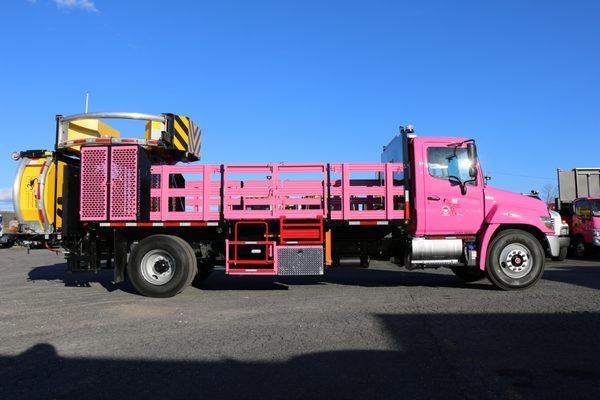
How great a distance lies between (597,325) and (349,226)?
4.46 meters

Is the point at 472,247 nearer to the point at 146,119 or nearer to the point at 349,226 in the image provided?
the point at 349,226

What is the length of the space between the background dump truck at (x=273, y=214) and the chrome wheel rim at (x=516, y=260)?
2cm

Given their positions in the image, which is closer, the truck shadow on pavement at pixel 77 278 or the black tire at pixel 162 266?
the black tire at pixel 162 266

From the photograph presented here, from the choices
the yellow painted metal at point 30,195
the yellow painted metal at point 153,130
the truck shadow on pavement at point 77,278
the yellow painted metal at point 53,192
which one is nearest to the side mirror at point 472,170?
the yellow painted metal at point 153,130

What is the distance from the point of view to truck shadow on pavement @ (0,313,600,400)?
14.0 feet

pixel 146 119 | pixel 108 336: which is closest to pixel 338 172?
pixel 146 119

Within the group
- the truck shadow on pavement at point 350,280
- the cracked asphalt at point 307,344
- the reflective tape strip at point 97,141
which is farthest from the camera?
the truck shadow on pavement at point 350,280

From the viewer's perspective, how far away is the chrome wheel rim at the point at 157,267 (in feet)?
31.7

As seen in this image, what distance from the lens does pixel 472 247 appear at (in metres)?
9.87

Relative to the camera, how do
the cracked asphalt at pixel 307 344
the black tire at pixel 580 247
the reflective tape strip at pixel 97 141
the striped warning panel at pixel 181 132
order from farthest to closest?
the black tire at pixel 580 247
the striped warning panel at pixel 181 132
the reflective tape strip at pixel 97 141
the cracked asphalt at pixel 307 344

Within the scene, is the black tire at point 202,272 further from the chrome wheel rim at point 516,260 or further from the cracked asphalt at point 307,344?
the chrome wheel rim at point 516,260

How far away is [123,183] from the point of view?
31.4 feet

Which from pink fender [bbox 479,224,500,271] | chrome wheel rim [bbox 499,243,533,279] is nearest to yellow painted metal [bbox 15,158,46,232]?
pink fender [bbox 479,224,500,271]

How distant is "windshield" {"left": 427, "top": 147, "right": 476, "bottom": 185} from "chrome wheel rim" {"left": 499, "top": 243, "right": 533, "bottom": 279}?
55.8 inches
